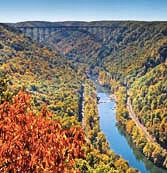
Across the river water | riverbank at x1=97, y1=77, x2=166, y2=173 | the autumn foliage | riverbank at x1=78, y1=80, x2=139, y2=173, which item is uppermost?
the autumn foliage

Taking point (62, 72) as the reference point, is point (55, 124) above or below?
above

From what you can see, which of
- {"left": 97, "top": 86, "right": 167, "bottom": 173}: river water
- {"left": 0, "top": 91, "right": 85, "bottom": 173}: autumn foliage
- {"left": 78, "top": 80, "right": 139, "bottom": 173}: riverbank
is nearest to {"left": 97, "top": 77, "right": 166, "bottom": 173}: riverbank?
{"left": 97, "top": 86, "right": 167, "bottom": 173}: river water

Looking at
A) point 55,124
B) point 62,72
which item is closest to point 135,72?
point 62,72

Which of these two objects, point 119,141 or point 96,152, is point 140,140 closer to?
point 119,141

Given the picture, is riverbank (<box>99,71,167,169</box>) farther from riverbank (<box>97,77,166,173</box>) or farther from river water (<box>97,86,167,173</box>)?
river water (<box>97,86,167,173</box>)

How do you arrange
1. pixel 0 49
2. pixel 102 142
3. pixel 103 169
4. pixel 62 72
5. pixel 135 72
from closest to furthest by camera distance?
pixel 103 169 < pixel 102 142 < pixel 0 49 < pixel 62 72 < pixel 135 72

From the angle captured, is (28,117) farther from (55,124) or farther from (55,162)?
(55,162)
